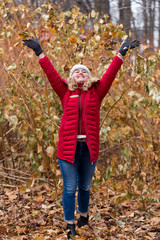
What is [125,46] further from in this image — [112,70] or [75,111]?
[75,111]

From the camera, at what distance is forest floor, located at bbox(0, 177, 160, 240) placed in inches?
103

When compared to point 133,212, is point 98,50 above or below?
above

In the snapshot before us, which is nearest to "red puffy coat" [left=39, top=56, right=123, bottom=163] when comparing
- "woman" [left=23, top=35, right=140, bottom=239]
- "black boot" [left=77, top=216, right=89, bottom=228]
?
"woman" [left=23, top=35, right=140, bottom=239]

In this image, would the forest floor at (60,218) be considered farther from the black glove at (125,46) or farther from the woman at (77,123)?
the black glove at (125,46)

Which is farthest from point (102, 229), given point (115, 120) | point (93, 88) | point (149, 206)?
point (93, 88)

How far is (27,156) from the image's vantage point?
12.1 ft

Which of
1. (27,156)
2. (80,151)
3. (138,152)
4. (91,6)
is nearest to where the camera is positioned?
(80,151)

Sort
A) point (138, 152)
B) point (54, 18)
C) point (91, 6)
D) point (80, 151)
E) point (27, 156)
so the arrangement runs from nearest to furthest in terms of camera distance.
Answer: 1. point (80, 151)
2. point (54, 18)
3. point (138, 152)
4. point (27, 156)
5. point (91, 6)

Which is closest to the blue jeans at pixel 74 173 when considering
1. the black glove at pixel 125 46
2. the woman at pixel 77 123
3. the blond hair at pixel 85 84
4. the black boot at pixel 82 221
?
the woman at pixel 77 123

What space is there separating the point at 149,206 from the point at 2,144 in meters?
2.05

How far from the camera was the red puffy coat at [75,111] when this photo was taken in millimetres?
2328

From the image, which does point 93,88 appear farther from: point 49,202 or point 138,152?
point 49,202

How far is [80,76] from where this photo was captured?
2.46 metres

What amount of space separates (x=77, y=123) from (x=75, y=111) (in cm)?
10
